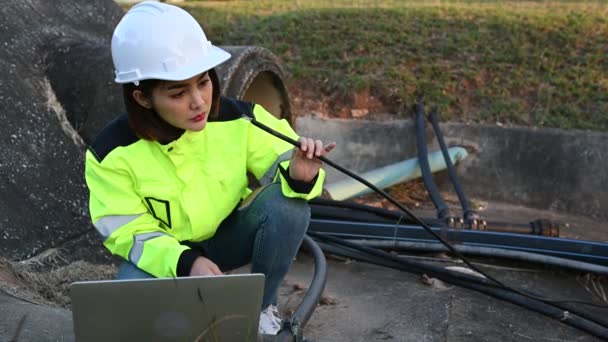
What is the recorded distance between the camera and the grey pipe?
3.01 metres

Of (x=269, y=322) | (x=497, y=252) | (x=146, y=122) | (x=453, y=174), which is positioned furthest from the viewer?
(x=453, y=174)

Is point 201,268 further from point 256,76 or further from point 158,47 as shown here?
point 256,76

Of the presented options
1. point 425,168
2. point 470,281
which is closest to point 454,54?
point 425,168

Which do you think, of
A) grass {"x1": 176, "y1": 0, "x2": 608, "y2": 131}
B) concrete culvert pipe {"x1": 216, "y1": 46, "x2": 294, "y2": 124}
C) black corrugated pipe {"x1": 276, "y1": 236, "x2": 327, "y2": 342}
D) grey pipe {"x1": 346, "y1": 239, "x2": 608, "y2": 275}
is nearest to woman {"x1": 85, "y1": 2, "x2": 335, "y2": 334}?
black corrugated pipe {"x1": 276, "y1": 236, "x2": 327, "y2": 342}

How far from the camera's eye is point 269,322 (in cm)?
230

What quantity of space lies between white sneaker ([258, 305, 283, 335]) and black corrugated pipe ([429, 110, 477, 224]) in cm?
137

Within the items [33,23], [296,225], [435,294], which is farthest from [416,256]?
[33,23]

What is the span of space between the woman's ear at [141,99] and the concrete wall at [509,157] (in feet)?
9.59

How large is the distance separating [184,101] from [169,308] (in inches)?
22.1

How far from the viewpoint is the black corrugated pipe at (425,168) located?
3637 mm

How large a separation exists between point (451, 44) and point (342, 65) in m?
0.83

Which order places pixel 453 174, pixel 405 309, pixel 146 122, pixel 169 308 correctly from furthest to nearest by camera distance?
pixel 453 174
pixel 405 309
pixel 146 122
pixel 169 308

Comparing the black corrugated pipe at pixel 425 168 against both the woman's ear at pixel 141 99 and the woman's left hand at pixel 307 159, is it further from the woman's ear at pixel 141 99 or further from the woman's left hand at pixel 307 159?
the woman's ear at pixel 141 99

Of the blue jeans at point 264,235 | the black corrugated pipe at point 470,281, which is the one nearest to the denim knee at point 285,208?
the blue jeans at point 264,235
